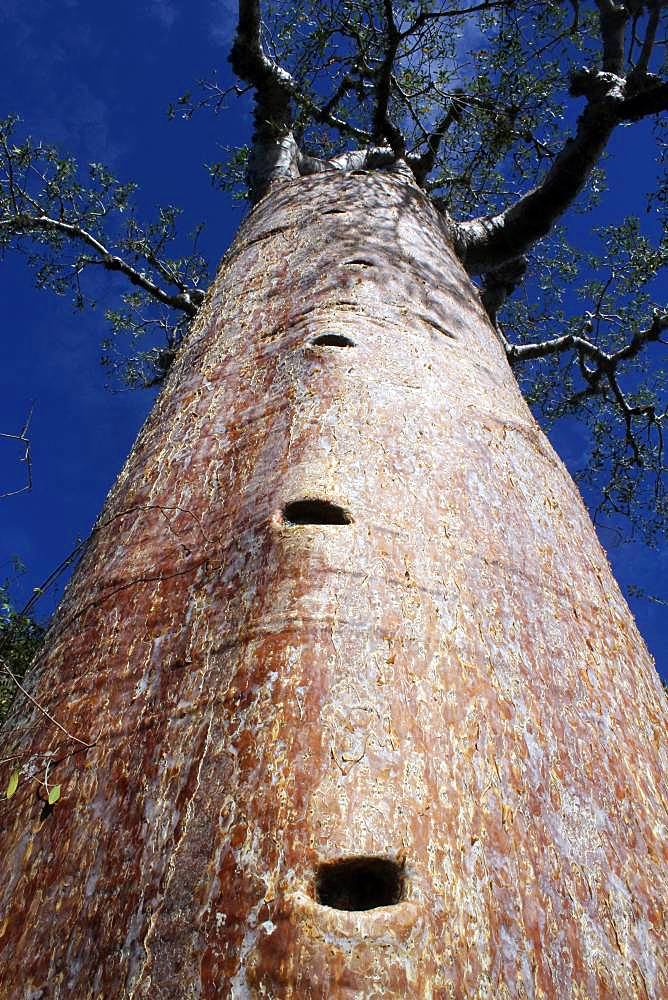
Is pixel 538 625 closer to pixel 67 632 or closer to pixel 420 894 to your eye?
pixel 420 894

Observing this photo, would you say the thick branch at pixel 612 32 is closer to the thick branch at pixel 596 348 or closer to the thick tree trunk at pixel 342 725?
the thick branch at pixel 596 348

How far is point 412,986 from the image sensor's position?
2.39 ft

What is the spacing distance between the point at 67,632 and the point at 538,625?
834 millimetres

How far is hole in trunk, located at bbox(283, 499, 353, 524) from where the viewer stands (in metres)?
1.26

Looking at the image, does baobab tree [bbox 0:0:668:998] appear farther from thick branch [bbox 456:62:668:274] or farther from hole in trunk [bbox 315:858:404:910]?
thick branch [bbox 456:62:668:274]

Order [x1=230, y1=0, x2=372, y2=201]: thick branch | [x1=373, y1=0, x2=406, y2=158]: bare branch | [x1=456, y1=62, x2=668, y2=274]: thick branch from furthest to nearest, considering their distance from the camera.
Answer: [x1=373, y1=0, x2=406, y2=158]: bare branch < [x1=230, y1=0, x2=372, y2=201]: thick branch < [x1=456, y1=62, x2=668, y2=274]: thick branch

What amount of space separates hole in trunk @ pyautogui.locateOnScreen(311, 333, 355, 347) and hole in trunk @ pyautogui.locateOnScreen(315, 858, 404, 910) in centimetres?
118

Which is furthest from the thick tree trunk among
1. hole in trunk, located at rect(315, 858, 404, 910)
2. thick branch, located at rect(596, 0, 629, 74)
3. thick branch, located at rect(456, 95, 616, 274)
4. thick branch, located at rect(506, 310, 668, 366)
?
thick branch, located at rect(506, 310, 668, 366)

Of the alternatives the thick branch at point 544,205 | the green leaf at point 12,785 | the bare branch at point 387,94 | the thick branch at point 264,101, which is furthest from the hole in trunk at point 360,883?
the bare branch at point 387,94

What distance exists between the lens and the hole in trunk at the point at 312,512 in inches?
49.5

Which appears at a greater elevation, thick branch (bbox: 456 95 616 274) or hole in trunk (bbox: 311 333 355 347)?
thick branch (bbox: 456 95 616 274)

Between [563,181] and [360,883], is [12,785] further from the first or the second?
[563,181]

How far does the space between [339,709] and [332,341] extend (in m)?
1.01

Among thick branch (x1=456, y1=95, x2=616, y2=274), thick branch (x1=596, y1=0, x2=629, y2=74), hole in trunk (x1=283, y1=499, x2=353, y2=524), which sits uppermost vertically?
thick branch (x1=596, y1=0, x2=629, y2=74)
